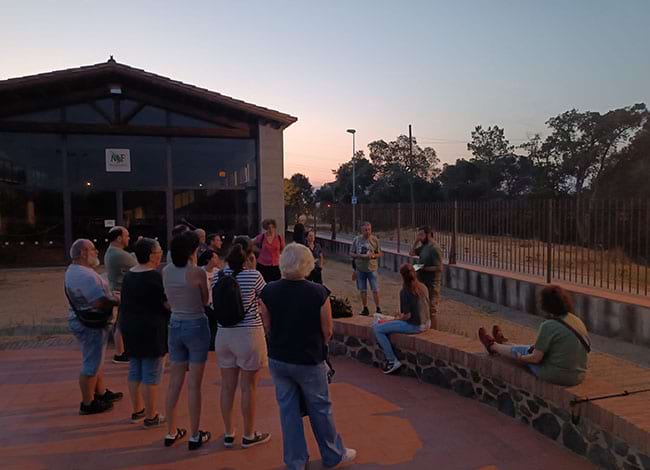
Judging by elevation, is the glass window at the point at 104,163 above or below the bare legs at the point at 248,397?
above

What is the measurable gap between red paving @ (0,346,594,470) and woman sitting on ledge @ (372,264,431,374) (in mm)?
255

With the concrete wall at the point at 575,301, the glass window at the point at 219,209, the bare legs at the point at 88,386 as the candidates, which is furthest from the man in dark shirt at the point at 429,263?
the glass window at the point at 219,209

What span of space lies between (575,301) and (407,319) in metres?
4.64

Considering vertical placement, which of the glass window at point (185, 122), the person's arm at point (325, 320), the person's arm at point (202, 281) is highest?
the glass window at point (185, 122)

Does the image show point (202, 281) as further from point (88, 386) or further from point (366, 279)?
point (366, 279)

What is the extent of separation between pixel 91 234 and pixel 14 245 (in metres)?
2.07

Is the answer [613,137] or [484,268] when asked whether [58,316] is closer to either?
[484,268]

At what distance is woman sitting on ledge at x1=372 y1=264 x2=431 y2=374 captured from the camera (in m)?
5.45

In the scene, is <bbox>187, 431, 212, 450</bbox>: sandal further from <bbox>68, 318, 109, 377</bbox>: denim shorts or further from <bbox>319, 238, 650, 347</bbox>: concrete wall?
<bbox>319, 238, 650, 347</bbox>: concrete wall

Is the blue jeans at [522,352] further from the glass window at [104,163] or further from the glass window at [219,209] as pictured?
the glass window at [104,163]

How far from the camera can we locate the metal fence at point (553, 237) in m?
8.41

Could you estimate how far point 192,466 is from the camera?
11.6 ft

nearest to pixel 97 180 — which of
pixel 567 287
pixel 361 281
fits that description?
pixel 361 281

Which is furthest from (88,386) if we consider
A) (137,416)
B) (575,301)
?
(575,301)
